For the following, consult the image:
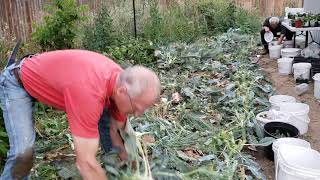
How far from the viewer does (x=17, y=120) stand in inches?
100

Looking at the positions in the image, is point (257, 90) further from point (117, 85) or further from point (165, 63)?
point (117, 85)

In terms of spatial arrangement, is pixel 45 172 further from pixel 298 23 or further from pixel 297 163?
pixel 298 23

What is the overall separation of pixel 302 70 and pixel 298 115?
2308mm

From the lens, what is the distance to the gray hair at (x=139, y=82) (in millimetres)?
2037

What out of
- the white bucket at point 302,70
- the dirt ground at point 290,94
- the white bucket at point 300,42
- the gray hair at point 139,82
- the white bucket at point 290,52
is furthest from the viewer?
the white bucket at point 300,42

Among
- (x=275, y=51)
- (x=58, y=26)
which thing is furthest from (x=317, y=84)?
(x=58, y=26)

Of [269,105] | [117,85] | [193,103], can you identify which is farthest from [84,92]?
[269,105]

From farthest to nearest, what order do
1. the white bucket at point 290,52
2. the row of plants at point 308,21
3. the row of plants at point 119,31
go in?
the white bucket at point 290,52, the row of plants at point 308,21, the row of plants at point 119,31

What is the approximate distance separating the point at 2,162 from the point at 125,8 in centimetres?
800

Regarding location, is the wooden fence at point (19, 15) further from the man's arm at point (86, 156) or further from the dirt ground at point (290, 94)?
the man's arm at point (86, 156)

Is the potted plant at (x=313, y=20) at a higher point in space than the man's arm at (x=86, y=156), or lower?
higher

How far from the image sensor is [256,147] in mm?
4148

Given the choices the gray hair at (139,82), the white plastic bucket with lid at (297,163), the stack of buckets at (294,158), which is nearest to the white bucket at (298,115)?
the stack of buckets at (294,158)

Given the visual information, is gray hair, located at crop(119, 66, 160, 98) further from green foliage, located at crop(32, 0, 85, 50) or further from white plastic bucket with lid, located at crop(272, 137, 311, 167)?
green foliage, located at crop(32, 0, 85, 50)
